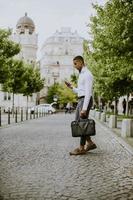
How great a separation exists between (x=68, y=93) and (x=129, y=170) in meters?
102

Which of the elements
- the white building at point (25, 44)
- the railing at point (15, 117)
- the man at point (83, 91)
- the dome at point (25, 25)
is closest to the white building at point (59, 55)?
the dome at point (25, 25)

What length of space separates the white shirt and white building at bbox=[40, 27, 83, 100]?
341 feet

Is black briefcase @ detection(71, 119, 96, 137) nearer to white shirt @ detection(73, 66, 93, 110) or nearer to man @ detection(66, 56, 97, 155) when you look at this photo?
man @ detection(66, 56, 97, 155)

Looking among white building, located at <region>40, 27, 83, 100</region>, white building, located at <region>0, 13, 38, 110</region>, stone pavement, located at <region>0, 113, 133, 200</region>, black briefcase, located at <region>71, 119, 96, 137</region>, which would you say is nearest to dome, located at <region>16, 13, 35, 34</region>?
white building, located at <region>0, 13, 38, 110</region>

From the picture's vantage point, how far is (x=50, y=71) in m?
123

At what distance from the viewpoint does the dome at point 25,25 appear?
10901 cm

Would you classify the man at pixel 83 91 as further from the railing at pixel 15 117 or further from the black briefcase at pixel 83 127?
the railing at pixel 15 117

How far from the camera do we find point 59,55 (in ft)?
424

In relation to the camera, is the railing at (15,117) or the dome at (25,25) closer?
the railing at (15,117)

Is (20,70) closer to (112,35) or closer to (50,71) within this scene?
(112,35)

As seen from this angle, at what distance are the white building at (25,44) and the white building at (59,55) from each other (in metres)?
15.2

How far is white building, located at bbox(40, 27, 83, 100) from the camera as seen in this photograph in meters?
123

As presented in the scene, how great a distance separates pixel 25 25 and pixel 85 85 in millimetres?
99870

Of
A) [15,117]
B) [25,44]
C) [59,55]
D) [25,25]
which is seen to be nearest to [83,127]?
[15,117]
